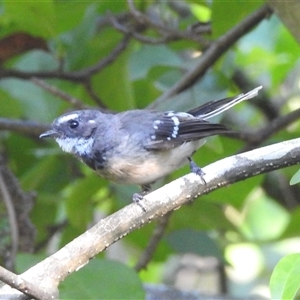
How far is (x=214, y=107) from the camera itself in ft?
8.18

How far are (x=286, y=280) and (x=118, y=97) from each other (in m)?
1.70

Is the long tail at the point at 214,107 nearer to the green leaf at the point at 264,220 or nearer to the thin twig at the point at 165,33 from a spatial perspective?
the thin twig at the point at 165,33

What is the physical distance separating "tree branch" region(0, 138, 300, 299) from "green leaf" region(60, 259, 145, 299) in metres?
0.32

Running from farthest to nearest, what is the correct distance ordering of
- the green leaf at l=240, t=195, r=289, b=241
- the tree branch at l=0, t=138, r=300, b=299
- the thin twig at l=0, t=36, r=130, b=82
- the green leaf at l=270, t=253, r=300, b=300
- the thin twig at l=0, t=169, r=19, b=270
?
the green leaf at l=240, t=195, r=289, b=241 → the thin twig at l=0, t=36, r=130, b=82 → the thin twig at l=0, t=169, r=19, b=270 → the tree branch at l=0, t=138, r=300, b=299 → the green leaf at l=270, t=253, r=300, b=300

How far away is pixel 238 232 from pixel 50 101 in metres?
0.94

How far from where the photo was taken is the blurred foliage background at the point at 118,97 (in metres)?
2.56

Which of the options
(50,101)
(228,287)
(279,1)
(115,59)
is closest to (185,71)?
(115,59)

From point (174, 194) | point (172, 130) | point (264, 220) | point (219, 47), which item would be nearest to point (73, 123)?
point (172, 130)

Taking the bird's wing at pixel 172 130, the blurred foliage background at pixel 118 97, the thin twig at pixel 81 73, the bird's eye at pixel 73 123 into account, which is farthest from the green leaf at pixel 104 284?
the thin twig at pixel 81 73

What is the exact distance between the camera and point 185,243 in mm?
2764

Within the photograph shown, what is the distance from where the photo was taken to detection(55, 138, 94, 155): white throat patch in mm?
2604

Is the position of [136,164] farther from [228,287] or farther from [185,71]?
[228,287]

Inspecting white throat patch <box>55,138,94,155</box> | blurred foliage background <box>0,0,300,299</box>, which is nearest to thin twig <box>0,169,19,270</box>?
blurred foliage background <box>0,0,300,299</box>

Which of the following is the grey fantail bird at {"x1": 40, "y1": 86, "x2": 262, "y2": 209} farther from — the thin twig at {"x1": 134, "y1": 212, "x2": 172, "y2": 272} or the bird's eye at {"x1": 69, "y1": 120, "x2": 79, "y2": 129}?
the thin twig at {"x1": 134, "y1": 212, "x2": 172, "y2": 272}
